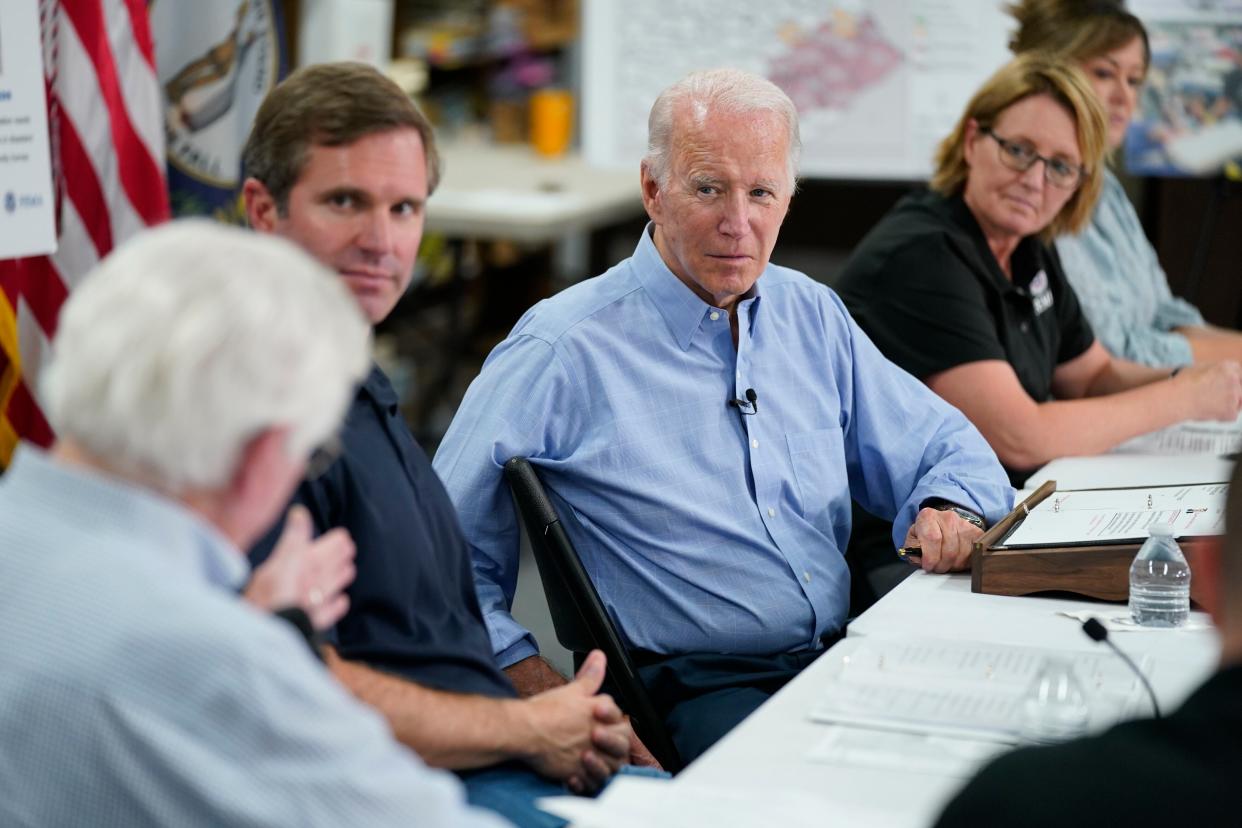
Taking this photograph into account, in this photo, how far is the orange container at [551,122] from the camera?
21.7 feet

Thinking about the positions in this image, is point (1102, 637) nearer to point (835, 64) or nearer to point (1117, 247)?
point (1117, 247)

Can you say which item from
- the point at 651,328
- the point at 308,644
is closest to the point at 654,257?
the point at 651,328

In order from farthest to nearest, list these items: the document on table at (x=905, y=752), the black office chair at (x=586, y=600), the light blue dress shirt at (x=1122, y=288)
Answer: the light blue dress shirt at (x=1122, y=288) < the black office chair at (x=586, y=600) < the document on table at (x=905, y=752)

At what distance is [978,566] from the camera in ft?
6.81

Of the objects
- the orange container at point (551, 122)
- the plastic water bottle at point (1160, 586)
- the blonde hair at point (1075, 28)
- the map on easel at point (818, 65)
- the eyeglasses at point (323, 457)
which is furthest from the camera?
the orange container at point (551, 122)

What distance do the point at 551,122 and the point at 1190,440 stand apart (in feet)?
13.4

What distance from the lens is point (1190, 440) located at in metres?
3.05

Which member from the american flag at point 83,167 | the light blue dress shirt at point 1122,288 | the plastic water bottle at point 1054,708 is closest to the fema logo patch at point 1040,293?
the light blue dress shirt at point 1122,288

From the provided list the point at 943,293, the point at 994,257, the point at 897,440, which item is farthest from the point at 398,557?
the point at 994,257

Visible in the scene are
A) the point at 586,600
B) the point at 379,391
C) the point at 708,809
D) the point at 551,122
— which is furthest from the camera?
the point at 551,122

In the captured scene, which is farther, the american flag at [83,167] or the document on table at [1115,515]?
the american flag at [83,167]

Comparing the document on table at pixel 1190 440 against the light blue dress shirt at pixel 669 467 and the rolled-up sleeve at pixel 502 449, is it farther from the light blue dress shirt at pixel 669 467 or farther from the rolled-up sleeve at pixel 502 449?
the rolled-up sleeve at pixel 502 449

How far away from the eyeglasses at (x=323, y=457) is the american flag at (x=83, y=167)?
156 cm

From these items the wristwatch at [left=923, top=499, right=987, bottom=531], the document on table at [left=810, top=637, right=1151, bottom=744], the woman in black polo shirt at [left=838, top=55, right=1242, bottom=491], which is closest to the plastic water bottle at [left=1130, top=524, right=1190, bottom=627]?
the document on table at [left=810, top=637, right=1151, bottom=744]
